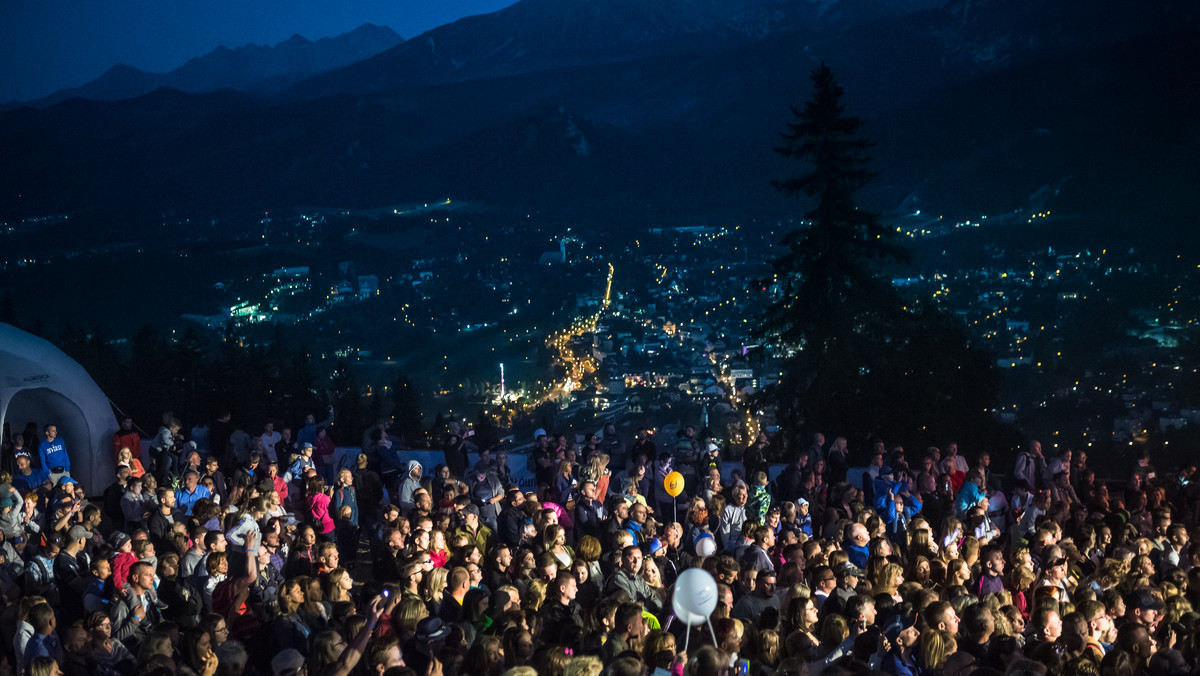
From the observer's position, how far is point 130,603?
22.2ft

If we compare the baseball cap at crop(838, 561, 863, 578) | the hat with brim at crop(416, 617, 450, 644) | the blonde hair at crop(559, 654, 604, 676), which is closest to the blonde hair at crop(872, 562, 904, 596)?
the baseball cap at crop(838, 561, 863, 578)

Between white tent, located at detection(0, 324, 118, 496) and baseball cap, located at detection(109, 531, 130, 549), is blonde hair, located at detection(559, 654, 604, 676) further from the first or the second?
white tent, located at detection(0, 324, 118, 496)

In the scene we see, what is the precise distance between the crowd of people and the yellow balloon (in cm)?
34

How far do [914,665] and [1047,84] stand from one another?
2158 inches

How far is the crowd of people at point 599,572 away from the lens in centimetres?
567

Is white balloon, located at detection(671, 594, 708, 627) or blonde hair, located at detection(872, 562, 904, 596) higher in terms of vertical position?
white balloon, located at detection(671, 594, 708, 627)

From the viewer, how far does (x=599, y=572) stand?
7.55 meters

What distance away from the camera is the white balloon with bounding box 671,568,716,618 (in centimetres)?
586

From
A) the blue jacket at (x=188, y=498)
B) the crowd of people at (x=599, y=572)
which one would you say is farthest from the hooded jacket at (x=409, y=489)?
the blue jacket at (x=188, y=498)

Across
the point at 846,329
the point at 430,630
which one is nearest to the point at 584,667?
the point at 430,630

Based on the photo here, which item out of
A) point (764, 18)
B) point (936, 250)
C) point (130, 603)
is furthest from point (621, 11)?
point (130, 603)

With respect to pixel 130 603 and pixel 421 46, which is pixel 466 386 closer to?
pixel 130 603

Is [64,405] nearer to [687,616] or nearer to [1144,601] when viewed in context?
[687,616]

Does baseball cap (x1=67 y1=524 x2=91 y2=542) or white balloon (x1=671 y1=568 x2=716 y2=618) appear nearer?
white balloon (x1=671 y1=568 x2=716 y2=618)
